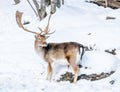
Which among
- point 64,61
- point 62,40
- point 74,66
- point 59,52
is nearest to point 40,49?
point 59,52

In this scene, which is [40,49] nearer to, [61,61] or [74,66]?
[61,61]

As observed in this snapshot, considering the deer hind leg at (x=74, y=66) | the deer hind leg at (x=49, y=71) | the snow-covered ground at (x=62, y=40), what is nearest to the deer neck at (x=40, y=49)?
the deer hind leg at (x=49, y=71)

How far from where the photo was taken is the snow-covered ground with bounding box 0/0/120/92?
10.8 metres

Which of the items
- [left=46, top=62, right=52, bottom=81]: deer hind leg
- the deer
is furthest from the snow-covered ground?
the deer

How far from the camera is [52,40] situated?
44.4 ft

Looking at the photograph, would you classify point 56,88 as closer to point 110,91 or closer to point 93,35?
point 110,91

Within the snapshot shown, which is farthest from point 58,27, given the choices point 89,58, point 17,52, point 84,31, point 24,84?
point 24,84

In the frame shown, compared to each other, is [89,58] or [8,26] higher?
[89,58]

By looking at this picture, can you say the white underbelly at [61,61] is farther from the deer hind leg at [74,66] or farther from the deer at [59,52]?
the deer hind leg at [74,66]

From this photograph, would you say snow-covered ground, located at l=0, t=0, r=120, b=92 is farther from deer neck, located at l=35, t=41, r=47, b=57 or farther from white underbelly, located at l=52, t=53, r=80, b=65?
deer neck, located at l=35, t=41, r=47, b=57

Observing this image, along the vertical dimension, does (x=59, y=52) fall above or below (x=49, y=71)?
above

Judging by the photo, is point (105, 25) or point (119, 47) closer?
point (119, 47)

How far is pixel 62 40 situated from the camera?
13414 mm

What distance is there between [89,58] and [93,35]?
186 centimetres
